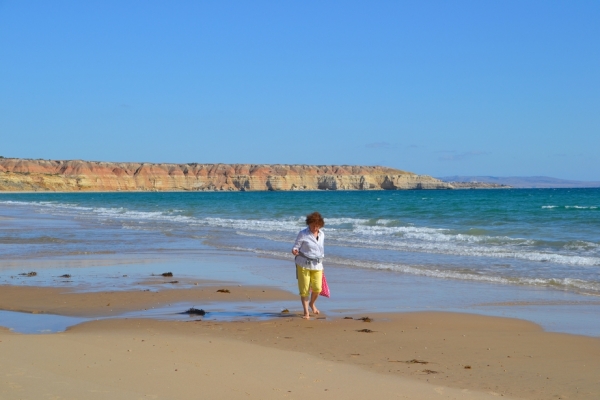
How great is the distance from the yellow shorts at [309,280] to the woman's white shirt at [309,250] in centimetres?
8

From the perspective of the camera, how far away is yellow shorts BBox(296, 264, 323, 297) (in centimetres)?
974

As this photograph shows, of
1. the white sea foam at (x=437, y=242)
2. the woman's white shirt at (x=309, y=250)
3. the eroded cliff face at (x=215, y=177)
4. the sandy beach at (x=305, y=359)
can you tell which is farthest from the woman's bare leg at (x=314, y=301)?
the eroded cliff face at (x=215, y=177)

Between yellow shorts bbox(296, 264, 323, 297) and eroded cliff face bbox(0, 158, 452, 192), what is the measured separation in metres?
161

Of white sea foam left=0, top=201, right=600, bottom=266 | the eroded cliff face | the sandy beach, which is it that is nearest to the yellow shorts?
the sandy beach

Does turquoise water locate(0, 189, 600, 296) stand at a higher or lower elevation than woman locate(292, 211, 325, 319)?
lower

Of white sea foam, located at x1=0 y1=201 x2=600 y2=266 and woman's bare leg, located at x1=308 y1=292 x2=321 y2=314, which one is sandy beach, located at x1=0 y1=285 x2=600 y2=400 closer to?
woman's bare leg, located at x1=308 y1=292 x2=321 y2=314

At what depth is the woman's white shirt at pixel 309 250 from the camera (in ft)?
32.1

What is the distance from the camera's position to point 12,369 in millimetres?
5980

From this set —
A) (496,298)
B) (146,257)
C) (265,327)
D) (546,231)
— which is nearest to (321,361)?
(265,327)

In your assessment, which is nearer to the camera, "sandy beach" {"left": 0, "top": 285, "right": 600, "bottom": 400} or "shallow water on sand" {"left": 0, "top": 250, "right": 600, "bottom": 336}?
"sandy beach" {"left": 0, "top": 285, "right": 600, "bottom": 400}

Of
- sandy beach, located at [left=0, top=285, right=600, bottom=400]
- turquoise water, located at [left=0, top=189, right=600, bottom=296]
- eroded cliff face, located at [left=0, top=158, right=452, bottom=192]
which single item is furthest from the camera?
eroded cliff face, located at [left=0, top=158, right=452, bottom=192]

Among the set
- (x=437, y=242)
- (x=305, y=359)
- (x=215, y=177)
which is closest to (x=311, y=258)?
(x=305, y=359)

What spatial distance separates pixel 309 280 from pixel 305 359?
305 cm

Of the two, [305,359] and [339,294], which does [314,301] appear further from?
[305,359]
